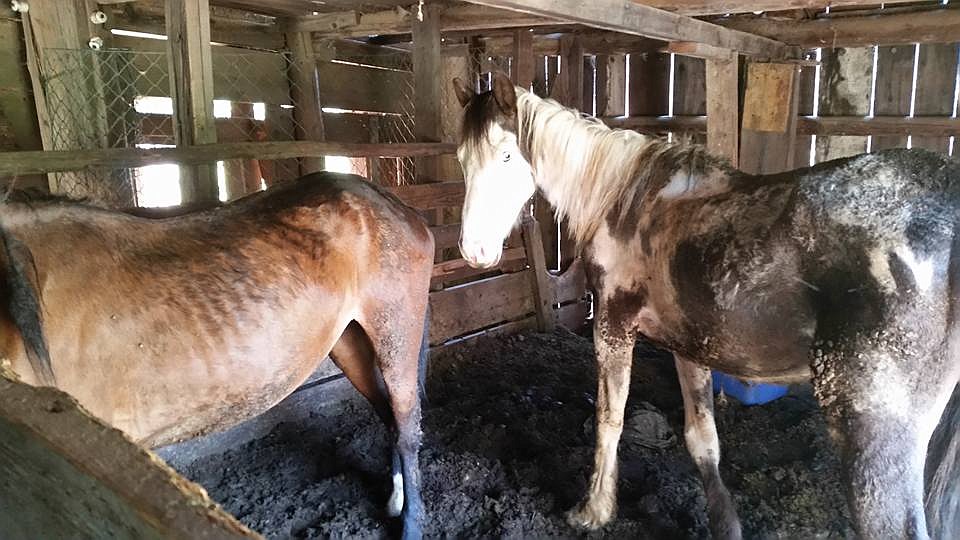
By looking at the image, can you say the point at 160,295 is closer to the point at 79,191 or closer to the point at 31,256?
the point at 31,256

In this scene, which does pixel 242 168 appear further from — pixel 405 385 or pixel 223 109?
pixel 405 385

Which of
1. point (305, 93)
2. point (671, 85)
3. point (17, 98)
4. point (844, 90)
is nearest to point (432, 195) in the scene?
point (305, 93)

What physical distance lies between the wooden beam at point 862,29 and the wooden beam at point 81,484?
15.3 ft

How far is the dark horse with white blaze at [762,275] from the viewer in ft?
6.19

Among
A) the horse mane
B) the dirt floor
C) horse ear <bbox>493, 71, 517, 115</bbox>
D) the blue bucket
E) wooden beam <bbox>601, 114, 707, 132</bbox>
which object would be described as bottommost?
the dirt floor

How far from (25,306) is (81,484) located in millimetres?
1238

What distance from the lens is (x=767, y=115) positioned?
450 centimetres

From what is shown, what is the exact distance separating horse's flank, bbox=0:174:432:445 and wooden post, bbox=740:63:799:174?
2.99 meters

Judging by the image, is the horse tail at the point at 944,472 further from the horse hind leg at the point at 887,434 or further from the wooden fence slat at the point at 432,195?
the wooden fence slat at the point at 432,195

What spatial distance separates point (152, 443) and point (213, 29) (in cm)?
360

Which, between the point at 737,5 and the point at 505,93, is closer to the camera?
the point at 505,93

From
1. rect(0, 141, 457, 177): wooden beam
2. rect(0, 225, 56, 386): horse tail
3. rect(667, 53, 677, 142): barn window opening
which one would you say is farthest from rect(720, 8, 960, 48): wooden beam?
rect(0, 225, 56, 386): horse tail

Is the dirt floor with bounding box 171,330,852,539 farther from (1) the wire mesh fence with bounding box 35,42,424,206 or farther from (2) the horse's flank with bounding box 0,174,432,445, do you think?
(1) the wire mesh fence with bounding box 35,42,424,206

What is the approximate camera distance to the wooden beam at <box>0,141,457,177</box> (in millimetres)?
2564
